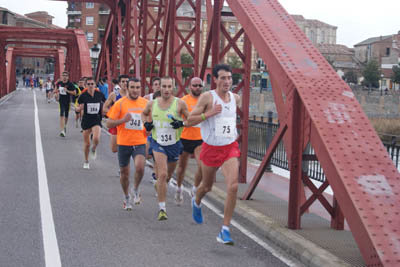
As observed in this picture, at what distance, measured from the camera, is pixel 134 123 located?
8.61 m

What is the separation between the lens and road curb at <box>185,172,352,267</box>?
568 centimetres

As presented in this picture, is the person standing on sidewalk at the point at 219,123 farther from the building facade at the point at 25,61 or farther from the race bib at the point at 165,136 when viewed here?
the building facade at the point at 25,61

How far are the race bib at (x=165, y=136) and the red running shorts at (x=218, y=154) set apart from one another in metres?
1.05

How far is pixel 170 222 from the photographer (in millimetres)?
7684

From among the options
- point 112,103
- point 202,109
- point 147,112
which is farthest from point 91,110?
point 202,109

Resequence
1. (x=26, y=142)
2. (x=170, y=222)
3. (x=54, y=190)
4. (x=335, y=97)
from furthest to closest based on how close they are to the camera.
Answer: (x=26, y=142)
(x=54, y=190)
(x=170, y=222)
(x=335, y=97)

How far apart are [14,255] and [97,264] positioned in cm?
88

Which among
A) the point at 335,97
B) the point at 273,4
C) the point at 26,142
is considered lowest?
the point at 26,142

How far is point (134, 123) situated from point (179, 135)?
76 centimetres

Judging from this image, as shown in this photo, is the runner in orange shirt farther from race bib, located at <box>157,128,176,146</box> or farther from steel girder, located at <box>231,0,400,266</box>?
steel girder, located at <box>231,0,400,266</box>

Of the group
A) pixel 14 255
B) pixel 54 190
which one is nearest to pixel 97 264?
pixel 14 255

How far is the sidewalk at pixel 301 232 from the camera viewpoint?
5.82m

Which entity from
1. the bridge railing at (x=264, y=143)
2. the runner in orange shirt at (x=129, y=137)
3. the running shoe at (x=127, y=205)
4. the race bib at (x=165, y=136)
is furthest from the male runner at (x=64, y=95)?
the race bib at (x=165, y=136)

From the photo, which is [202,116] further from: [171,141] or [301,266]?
[301,266]
